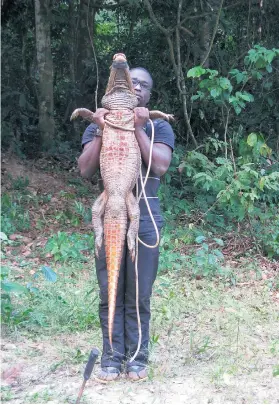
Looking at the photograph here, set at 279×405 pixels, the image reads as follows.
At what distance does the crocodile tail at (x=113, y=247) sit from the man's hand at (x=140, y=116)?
49 cm

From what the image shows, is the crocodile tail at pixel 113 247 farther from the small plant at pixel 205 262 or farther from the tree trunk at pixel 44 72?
the tree trunk at pixel 44 72

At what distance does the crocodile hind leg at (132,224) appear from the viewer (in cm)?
364

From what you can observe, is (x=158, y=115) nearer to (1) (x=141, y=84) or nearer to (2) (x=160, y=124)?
(2) (x=160, y=124)

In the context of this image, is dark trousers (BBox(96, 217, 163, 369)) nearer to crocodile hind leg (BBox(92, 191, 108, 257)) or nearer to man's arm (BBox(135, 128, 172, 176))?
crocodile hind leg (BBox(92, 191, 108, 257))

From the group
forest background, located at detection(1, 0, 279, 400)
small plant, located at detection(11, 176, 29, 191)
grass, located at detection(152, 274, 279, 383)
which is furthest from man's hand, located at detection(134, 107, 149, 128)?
small plant, located at detection(11, 176, 29, 191)

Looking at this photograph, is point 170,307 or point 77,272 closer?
point 170,307

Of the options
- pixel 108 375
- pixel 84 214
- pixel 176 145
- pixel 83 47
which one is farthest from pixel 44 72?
pixel 108 375

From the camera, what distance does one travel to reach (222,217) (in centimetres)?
771

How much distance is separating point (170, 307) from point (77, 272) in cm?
120

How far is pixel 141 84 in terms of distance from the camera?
12.5 feet

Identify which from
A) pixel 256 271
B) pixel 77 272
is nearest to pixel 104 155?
pixel 77 272

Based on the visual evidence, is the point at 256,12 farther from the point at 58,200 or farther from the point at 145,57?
the point at 58,200

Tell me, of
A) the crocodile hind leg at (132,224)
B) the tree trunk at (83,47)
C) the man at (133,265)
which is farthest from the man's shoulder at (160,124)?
the tree trunk at (83,47)

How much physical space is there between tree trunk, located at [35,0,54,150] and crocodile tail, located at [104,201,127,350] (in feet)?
20.9
